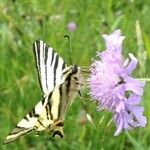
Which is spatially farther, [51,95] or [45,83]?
[45,83]

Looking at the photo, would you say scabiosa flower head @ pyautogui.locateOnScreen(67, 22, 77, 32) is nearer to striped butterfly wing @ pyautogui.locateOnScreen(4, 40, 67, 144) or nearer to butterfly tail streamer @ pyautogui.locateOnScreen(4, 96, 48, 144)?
striped butterfly wing @ pyautogui.locateOnScreen(4, 40, 67, 144)

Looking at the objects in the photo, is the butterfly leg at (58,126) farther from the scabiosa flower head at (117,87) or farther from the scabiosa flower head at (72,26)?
the scabiosa flower head at (72,26)

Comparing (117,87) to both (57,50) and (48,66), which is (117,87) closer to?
(48,66)

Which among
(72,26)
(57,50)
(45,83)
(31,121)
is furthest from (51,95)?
(72,26)

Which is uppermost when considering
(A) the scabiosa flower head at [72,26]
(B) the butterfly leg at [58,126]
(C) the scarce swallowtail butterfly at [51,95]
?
(A) the scabiosa flower head at [72,26]

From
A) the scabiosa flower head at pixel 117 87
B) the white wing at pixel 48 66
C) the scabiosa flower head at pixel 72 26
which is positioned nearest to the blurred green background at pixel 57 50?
the scabiosa flower head at pixel 72 26

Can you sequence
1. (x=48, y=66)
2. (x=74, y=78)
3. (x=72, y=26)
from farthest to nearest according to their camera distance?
(x=72, y=26)
(x=48, y=66)
(x=74, y=78)

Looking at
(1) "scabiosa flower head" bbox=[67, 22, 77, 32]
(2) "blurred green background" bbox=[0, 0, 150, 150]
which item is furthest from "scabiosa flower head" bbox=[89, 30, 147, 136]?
(1) "scabiosa flower head" bbox=[67, 22, 77, 32]
